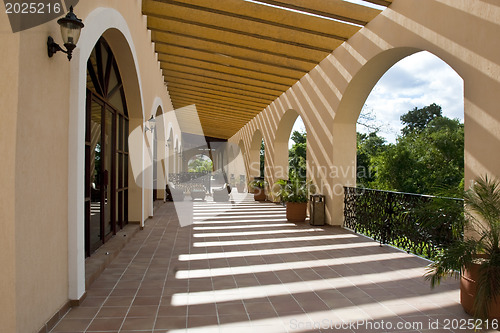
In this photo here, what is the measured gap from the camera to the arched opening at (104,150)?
14.5 feet

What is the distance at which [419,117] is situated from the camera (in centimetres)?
3538

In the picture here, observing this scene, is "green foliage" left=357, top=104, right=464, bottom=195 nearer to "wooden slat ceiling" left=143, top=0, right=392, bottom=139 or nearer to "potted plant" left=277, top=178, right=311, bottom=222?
"wooden slat ceiling" left=143, top=0, right=392, bottom=139

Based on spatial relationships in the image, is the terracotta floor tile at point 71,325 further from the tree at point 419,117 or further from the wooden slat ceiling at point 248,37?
the tree at point 419,117

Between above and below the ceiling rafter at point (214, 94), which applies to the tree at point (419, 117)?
above

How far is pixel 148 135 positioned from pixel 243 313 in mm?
5504

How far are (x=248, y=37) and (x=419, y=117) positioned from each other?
109 feet

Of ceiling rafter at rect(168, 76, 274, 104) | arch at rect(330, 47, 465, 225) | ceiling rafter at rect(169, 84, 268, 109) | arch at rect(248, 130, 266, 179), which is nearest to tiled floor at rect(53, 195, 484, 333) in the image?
arch at rect(330, 47, 465, 225)

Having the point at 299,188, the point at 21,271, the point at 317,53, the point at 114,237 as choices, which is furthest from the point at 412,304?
the point at 317,53

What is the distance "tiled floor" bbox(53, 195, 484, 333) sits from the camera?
2.90 metres

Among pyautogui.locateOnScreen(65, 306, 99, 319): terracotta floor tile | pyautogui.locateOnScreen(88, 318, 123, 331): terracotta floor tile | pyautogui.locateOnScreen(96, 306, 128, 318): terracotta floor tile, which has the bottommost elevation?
pyautogui.locateOnScreen(88, 318, 123, 331): terracotta floor tile

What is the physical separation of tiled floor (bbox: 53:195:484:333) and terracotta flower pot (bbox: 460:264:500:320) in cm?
11

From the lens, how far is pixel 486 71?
12.8 ft

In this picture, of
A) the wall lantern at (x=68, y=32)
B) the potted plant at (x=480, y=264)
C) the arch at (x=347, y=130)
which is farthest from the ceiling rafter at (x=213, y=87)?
the potted plant at (x=480, y=264)

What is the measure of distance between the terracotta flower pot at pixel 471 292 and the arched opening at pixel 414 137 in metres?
0.70
